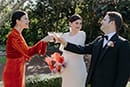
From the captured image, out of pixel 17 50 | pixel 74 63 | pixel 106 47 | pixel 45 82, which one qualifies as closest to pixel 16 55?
pixel 17 50

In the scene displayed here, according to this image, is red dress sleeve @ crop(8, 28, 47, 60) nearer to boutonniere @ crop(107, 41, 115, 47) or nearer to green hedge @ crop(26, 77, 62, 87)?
boutonniere @ crop(107, 41, 115, 47)

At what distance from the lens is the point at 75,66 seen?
247 inches

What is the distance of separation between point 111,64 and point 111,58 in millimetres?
68

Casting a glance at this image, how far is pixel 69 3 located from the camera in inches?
653

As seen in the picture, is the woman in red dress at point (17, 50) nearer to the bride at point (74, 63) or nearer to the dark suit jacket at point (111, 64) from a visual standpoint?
the bride at point (74, 63)

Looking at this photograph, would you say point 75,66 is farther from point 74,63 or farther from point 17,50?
point 17,50

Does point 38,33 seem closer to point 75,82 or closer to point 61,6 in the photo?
point 61,6

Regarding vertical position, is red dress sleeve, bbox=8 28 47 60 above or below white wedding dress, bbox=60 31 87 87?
above

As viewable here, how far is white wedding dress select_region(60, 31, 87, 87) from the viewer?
624cm

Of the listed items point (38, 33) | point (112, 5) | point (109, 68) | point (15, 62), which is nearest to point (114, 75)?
point (109, 68)

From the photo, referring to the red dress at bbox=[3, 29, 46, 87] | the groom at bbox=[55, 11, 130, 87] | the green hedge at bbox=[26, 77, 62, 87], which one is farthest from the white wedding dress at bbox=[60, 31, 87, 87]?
the green hedge at bbox=[26, 77, 62, 87]

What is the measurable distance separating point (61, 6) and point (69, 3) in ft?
1.17

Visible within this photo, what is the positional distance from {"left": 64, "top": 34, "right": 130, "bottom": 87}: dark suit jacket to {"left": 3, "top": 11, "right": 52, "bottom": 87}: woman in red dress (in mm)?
1106

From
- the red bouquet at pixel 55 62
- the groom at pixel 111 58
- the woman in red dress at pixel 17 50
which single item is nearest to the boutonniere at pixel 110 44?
the groom at pixel 111 58
